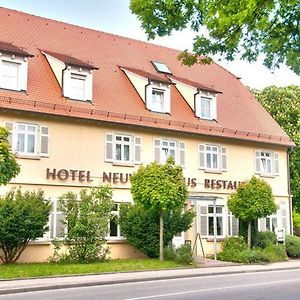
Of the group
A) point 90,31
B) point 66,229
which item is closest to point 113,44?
point 90,31

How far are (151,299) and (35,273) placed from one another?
7.01 meters

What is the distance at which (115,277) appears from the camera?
746 inches

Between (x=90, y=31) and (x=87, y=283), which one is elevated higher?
(x=90, y=31)

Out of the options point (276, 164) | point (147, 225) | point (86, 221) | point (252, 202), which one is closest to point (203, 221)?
point (252, 202)

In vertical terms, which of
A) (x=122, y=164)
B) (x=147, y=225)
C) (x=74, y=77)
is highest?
(x=74, y=77)

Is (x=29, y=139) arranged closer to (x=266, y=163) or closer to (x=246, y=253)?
(x=246, y=253)

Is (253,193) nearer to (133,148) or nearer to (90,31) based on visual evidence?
(133,148)

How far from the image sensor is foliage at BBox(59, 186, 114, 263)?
23.0 metres

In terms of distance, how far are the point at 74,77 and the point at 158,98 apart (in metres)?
5.04

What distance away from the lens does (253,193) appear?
2786 cm

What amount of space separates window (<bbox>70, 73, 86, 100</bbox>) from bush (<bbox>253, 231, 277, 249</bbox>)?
1135cm

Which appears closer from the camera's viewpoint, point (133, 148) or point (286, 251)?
point (133, 148)

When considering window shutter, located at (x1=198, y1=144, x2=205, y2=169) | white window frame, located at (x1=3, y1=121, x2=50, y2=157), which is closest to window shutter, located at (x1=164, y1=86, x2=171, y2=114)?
window shutter, located at (x1=198, y1=144, x2=205, y2=169)

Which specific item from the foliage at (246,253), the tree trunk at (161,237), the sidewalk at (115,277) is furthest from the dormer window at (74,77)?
the foliage at (246,253)
